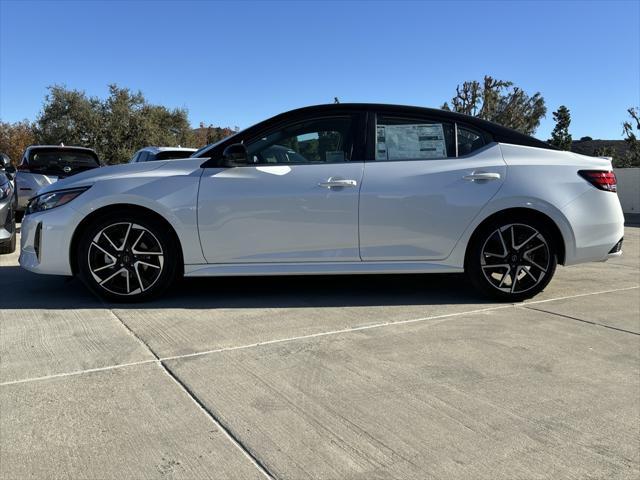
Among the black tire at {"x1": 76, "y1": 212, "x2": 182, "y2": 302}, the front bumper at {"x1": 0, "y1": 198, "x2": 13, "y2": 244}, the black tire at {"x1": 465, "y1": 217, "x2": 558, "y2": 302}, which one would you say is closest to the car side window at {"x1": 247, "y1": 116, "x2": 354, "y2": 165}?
the black tire at {"x1": 76, "y1": 212, "x2": 182, "y2": 302}

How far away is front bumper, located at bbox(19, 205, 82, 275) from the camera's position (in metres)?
4.43

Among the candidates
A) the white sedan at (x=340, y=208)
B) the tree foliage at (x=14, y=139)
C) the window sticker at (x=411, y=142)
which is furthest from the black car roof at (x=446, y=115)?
the tree foliage at (x=14, y=139)

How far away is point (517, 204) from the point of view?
4.62 meters

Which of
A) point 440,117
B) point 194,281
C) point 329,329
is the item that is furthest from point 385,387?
point 194,281

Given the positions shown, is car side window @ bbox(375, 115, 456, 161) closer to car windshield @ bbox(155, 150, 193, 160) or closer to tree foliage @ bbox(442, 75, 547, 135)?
car windshield @ bbox(155, 150, 193, 160)

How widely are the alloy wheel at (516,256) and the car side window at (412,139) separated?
2.72 feet

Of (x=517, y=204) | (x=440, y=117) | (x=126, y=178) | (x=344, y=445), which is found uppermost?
(x=440, y=117)

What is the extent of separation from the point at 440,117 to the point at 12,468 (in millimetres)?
3998

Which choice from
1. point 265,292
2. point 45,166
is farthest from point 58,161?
point 265,292

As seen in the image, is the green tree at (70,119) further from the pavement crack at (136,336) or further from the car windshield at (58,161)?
the pavement crack at (136,336)

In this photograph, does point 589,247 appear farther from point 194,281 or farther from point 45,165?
point 45,165

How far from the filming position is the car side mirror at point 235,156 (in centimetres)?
444

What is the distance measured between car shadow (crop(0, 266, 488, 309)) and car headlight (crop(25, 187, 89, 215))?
2.67 ft

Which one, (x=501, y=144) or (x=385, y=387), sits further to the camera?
(x=501, y=144)
